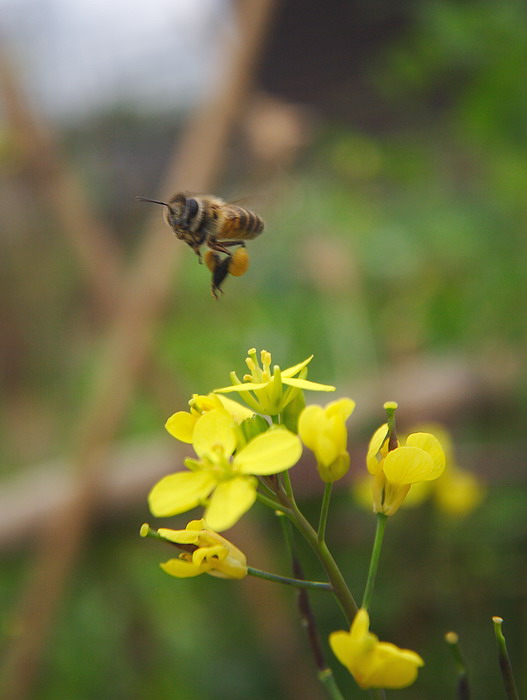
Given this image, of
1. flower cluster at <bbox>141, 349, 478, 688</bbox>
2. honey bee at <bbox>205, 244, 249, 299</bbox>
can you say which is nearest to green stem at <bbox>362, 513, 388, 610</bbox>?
flower cluster at <bbox>141, 349, 478, 688</bbox>

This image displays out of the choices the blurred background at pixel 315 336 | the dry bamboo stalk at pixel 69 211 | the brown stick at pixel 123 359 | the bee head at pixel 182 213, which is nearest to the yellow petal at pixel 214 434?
the bee head at pixel 182 213

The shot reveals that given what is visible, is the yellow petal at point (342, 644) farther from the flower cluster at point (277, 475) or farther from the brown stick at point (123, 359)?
the brown stick at point (123, 359)

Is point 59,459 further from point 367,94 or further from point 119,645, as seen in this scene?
point 367,94

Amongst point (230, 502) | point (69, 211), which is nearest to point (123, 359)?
point (69, 211)

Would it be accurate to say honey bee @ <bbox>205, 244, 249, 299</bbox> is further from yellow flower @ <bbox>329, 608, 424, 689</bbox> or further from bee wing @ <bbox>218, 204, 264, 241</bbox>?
yellow flower @ <bbox>329, 608, 424, 689</bbox>

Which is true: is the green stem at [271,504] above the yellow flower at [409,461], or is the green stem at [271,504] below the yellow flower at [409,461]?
below

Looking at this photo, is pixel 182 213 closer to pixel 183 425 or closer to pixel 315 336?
pixel 183 425
